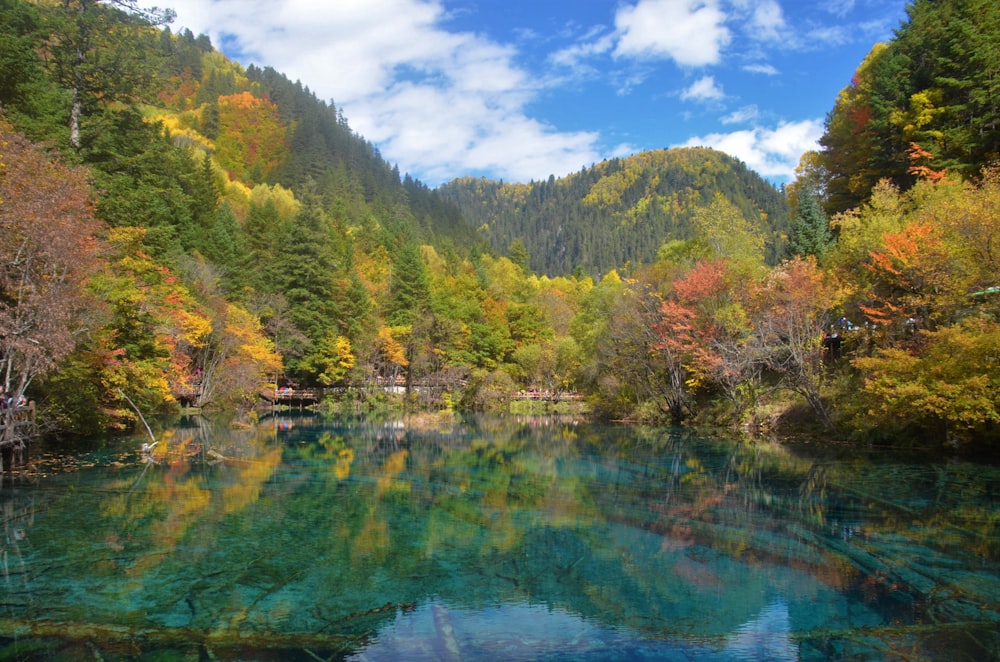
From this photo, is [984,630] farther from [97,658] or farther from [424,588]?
[97,658]

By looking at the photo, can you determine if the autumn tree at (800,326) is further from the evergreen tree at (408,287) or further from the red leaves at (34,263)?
the evergreen tree at (408,287)

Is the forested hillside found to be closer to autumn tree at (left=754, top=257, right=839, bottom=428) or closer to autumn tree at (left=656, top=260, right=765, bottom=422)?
autumn tree at (left=754, top=257, right=839, bottom=428)

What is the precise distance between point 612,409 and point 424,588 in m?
32.3

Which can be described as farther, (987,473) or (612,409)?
(612,409)

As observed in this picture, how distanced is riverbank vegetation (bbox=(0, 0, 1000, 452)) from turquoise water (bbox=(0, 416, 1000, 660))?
4.45 m

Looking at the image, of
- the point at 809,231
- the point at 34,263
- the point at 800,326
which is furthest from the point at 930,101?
the point at 34,263

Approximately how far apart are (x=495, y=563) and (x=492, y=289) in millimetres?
56890

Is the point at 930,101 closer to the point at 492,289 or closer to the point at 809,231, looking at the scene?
the point at 809,231

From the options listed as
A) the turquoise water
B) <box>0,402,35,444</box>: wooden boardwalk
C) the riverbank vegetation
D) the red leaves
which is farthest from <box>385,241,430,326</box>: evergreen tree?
the red leaves

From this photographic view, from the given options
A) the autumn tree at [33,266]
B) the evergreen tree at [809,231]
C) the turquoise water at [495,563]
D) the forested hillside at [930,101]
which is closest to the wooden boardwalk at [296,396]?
the turquoise water at [495,563]

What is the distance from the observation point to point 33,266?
14797 mm

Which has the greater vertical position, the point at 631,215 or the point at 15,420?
the point at 631,215

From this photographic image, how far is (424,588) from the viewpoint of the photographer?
803 centimetres

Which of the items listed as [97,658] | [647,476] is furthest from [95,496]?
[647,476]
